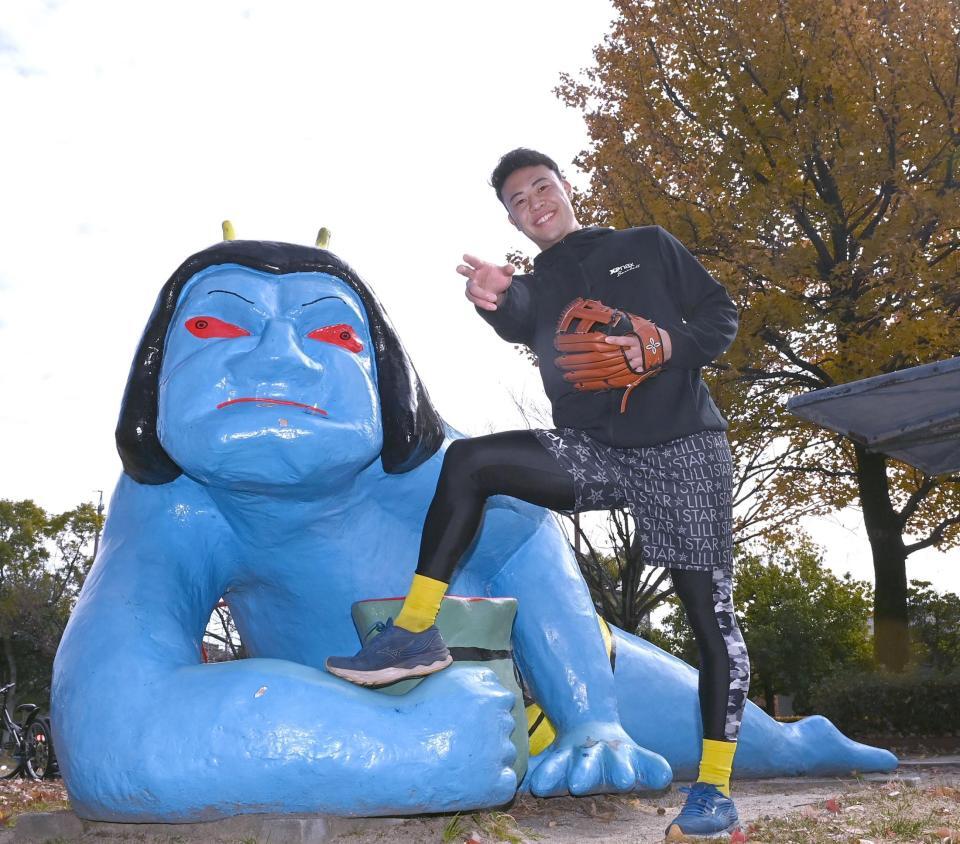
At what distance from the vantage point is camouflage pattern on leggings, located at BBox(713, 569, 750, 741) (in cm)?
280

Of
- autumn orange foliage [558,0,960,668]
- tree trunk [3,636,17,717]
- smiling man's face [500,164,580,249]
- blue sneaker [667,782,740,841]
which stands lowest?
tree trunk [3,636,17,717]

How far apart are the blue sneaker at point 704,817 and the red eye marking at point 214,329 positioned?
1.78 meters

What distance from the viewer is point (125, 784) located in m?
2.47

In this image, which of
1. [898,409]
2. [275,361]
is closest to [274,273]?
[275,361]

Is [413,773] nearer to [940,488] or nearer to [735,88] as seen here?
[735,88]

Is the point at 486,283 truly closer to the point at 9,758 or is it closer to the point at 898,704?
the point at 898,704

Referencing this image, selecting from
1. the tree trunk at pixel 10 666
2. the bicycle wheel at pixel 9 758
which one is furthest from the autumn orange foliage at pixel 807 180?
the tree trunk at pixel 10 666

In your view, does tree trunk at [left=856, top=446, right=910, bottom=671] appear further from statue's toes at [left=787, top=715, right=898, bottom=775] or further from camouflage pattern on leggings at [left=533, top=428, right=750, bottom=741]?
camouflage pattern on leggings at [left=533, top=428, right=750, bottom=741]

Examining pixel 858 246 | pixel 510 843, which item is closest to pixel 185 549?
pixel 510 843

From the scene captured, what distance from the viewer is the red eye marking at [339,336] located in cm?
293

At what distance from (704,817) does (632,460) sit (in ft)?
3.20

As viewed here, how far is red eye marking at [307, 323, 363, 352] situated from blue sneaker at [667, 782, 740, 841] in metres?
1.57

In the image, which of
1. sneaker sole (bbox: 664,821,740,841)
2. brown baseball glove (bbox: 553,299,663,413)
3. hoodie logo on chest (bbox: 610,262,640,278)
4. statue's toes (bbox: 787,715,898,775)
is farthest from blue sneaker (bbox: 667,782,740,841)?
statue's toes (bbox: 787,715,898,775)

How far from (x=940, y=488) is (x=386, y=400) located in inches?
403
